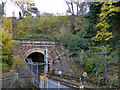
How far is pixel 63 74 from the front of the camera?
323 cm

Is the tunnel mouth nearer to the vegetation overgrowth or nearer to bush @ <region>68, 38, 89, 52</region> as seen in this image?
the vegetation overgrowth

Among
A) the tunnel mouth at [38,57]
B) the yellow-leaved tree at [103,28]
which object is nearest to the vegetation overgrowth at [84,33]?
the yellow-leaved tree at [103,28]

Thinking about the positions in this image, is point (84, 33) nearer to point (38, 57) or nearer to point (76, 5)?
point (76, 5)

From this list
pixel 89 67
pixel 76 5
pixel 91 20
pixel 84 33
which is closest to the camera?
pixel 76 5

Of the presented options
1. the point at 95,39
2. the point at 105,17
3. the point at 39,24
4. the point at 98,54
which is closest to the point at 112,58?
the point at 98,54

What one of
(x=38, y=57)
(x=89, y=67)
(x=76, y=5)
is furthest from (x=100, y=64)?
(x=38, y=57)

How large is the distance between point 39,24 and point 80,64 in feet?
6.60

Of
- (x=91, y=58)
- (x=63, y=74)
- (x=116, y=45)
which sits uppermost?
(x=116, y=45)

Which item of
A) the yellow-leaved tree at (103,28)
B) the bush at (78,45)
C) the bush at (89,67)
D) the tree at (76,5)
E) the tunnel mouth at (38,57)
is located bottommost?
the bush at (89,67)

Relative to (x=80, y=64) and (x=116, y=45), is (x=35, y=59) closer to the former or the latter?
(x=80, y=64)

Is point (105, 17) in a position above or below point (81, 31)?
above

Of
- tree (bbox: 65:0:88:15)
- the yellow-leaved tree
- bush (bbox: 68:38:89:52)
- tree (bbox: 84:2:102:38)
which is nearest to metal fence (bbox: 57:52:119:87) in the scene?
bush (bbox: 68:38:89:52)

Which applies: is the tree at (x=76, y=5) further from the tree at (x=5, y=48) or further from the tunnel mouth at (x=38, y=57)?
the tunnel mouth at (x=38, y=57)

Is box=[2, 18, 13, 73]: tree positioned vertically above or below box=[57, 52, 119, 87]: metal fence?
above
